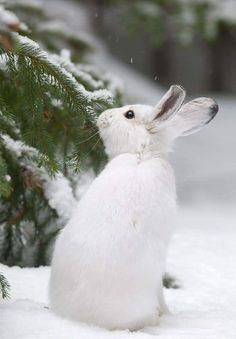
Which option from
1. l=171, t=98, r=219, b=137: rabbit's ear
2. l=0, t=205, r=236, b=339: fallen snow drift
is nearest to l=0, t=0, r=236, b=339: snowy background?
l=0, t=205, r=236, b=339: fallen snow drift

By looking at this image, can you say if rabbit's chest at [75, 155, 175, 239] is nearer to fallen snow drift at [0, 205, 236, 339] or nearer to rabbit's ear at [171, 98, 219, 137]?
rabbit's ear at [171, 98, 219, 137]

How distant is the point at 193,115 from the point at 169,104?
11cm

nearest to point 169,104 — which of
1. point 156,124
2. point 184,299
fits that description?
point 156,124

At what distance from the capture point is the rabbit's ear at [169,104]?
2.95 meters

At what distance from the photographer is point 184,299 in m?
3.56

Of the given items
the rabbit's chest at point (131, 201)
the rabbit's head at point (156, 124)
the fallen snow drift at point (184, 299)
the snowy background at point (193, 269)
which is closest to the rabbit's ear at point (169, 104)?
the rabbit's head at point (156, 124)

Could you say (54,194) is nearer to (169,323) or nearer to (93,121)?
(93,121)

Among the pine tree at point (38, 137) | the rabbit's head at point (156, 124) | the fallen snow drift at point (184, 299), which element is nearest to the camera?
the fallen snow drift at point (184, 299)

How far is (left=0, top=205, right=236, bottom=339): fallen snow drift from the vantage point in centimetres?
262

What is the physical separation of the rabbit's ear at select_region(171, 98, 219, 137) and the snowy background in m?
0.40

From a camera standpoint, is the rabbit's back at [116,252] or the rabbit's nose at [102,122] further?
the rabbit's nose at [102,122]

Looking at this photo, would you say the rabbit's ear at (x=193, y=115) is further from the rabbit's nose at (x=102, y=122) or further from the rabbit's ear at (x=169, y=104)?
the rabbit's nose at (x=102, y=122)

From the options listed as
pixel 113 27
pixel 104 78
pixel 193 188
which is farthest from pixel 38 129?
pixel 113 27

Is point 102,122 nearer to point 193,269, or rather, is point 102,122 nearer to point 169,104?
point 169,104
